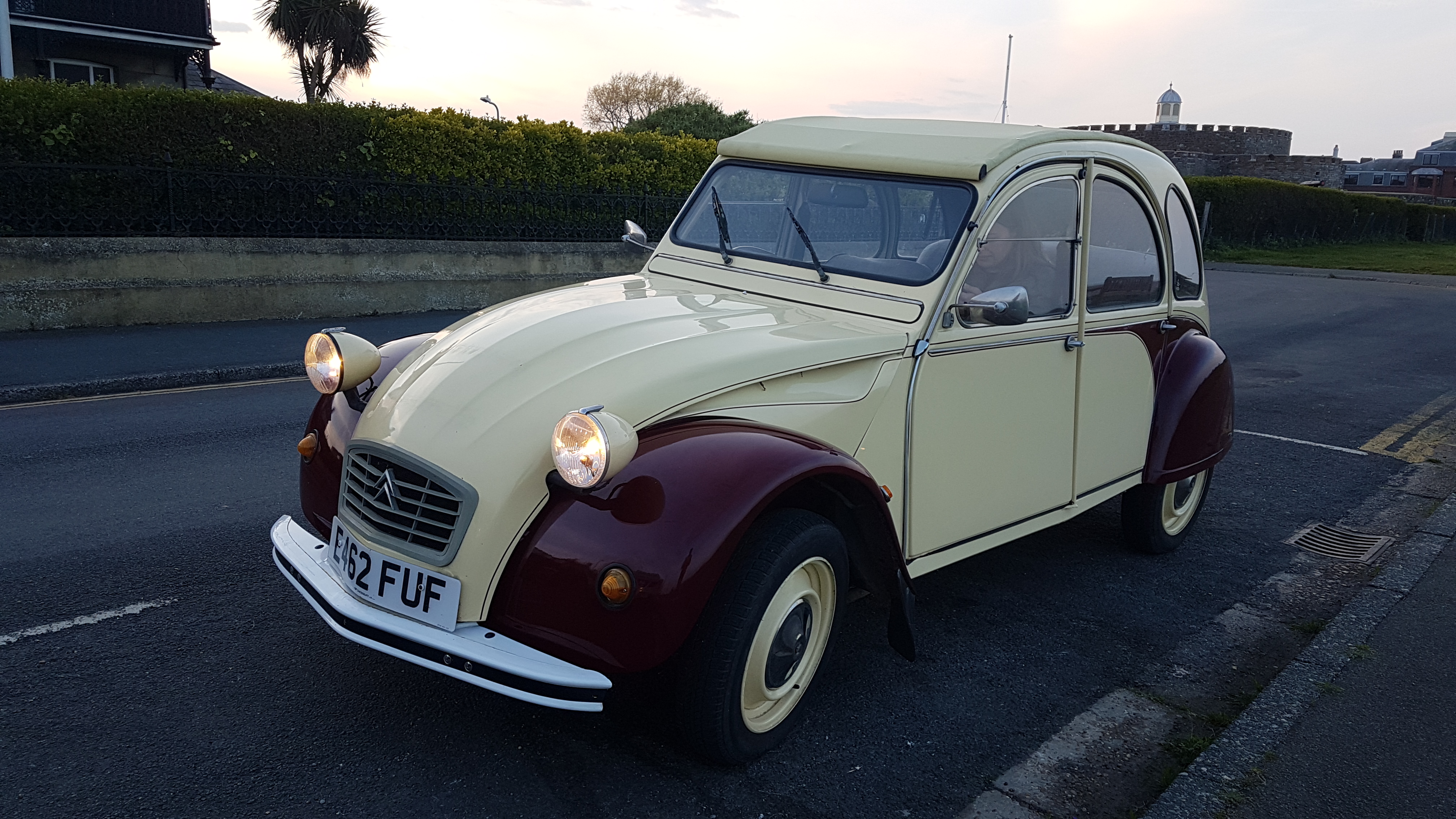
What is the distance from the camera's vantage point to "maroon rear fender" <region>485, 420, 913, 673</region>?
268 cm

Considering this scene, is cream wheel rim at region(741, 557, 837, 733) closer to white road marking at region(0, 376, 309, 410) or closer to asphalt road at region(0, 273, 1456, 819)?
asphalt road at region(0, 273, 1456, 819)

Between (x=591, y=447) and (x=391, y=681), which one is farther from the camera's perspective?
(x=391, y=681)

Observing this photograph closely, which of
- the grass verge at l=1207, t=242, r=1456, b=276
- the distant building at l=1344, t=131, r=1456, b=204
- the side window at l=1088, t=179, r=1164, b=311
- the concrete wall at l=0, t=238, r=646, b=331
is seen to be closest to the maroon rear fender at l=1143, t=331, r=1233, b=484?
the side window at l=1088, t=179, r=1164, b=311

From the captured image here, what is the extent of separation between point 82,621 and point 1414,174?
115640mm

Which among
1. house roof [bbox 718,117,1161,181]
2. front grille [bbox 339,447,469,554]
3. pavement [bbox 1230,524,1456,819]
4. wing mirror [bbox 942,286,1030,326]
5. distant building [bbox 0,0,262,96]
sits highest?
distant building [bbox 0,0,262,96]

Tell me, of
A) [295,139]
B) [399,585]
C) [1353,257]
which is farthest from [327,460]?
[1353,257]

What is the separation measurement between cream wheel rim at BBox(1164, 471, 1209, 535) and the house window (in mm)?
23321

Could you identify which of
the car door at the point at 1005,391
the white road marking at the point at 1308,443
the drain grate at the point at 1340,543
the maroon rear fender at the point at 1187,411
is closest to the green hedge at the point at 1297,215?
the white road marking at the point at 1308,443

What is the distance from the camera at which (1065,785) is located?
3.10 meters

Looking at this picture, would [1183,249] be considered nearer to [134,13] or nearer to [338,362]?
[338,362]

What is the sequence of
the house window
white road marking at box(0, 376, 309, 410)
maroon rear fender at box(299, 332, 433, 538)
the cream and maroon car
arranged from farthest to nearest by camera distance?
1. the house window
2. white road marking at box(0, 376, 309, 410)
3. maroon rear fender at box(299, 332, 433, 538)
4. the cream and maroon car

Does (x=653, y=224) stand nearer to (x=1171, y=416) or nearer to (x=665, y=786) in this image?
(x=1171, y=416)

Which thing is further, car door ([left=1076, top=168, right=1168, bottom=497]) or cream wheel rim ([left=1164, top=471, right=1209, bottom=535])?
cream wheel rim ([left=1164, top=471, right=1209, bottom=535])

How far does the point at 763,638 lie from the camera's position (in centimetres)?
296
